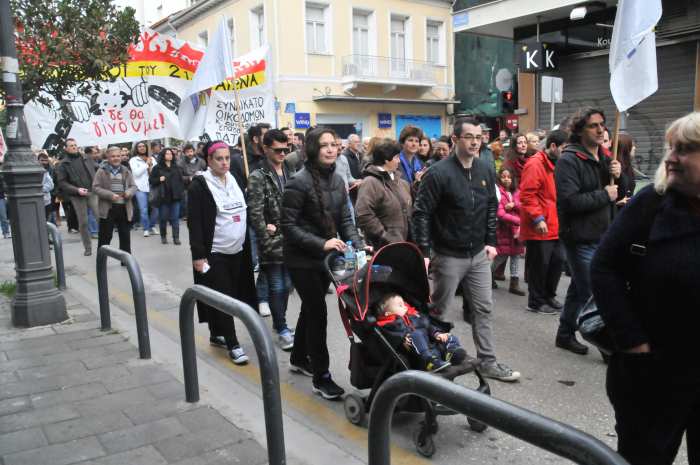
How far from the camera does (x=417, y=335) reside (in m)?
3.74

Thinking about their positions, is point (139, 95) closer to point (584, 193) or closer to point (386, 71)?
point (584, 193)

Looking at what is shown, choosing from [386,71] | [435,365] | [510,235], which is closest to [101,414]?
[435,365]

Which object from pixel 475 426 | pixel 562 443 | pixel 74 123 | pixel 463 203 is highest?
pixel 74 123

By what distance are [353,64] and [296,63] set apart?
8.79ft

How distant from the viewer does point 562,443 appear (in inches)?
67.2

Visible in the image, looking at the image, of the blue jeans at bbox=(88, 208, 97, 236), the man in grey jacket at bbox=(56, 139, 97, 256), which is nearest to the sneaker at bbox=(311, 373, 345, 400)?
the man in grey jacket at bbox=(56, 139, 97, 256)

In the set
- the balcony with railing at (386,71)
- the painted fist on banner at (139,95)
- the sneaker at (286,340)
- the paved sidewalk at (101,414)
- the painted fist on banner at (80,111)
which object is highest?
the balcony with railing at (386,71)

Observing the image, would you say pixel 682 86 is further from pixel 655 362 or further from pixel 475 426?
pixel 655 362

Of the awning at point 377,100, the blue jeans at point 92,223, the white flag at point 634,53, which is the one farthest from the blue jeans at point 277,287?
the awning at point 377,100

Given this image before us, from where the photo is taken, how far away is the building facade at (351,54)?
25719mm

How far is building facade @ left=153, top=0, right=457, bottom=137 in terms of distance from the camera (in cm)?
2572

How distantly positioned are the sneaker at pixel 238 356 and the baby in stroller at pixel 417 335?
1.67m

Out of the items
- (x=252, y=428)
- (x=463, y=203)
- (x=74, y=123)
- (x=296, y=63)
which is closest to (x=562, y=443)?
(x=252, y=428)

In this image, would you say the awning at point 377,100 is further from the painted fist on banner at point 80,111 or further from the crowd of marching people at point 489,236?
the crowd of marching people at point 489,236
